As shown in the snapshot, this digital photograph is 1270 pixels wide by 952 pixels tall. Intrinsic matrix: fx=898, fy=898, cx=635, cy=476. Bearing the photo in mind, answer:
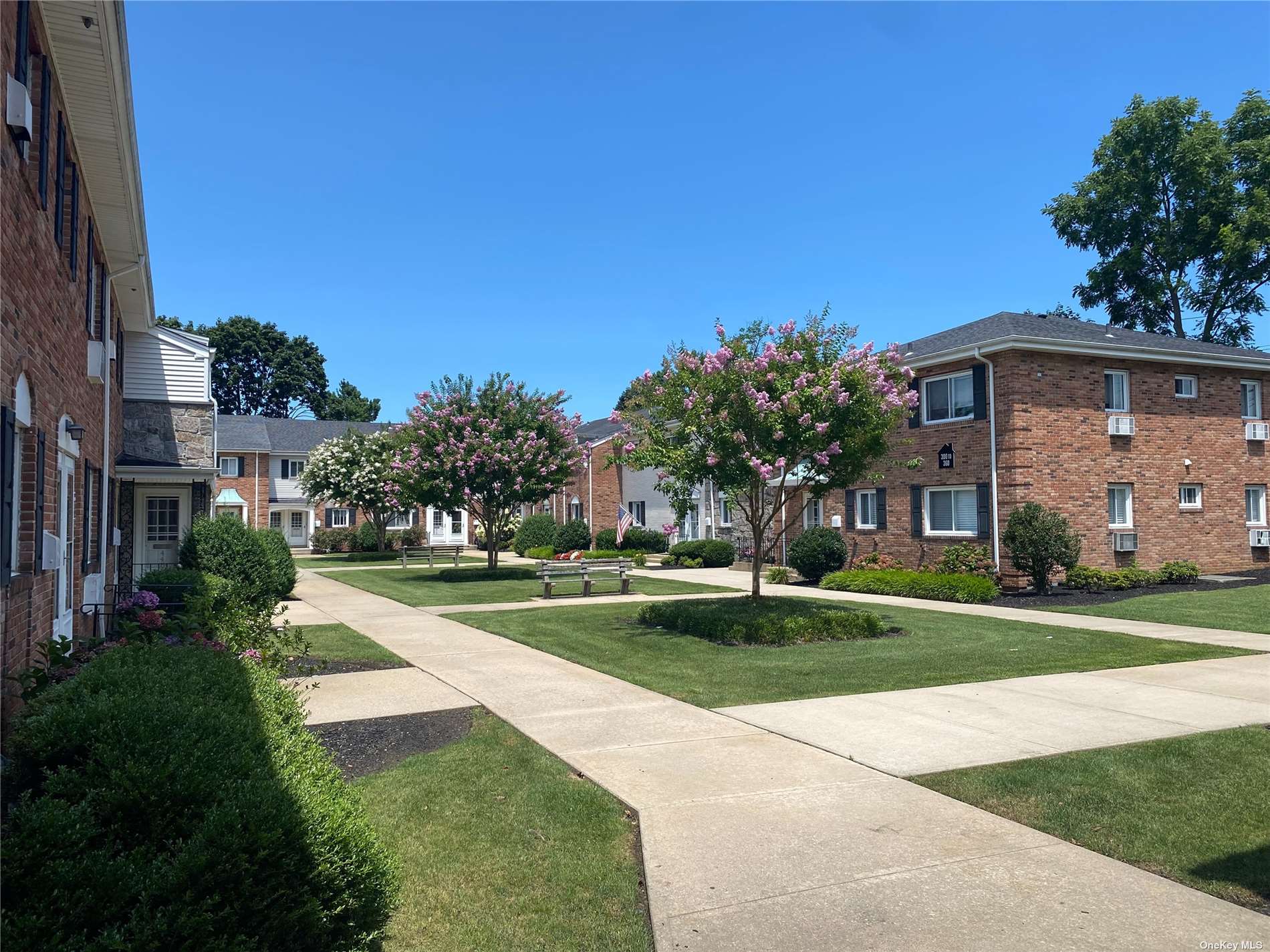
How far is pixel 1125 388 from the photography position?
22.0 metres

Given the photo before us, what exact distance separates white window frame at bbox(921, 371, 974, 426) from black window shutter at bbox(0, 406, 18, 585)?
1975 cm

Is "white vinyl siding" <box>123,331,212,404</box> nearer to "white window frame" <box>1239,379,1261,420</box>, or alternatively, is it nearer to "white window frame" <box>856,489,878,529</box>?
"white window frame" <box>856,489,878,529</box>

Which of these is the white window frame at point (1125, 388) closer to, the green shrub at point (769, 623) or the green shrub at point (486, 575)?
the green shrub at point (769, 623)

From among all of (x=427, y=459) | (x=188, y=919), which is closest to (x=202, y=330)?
(x=427, y=459)

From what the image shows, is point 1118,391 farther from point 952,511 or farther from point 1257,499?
point 1257,499

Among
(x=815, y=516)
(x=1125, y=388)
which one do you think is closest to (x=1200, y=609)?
(x=1125, y=388)

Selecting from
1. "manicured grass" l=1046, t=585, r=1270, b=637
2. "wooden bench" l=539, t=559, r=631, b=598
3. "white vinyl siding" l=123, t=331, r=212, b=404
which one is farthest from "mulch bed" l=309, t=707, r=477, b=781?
"white vinyl siding" l=123, t=331, r=212, b=404

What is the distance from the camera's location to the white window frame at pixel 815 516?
86.8ft

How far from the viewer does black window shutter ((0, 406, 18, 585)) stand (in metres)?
5.07

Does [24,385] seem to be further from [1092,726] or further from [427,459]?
[427,459]

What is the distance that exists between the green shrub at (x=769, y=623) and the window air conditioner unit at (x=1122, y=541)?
33.1ft

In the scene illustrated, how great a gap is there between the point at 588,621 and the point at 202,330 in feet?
217

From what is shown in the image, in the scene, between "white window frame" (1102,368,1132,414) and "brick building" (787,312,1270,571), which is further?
"white window frame" (1102,368,1132,414)

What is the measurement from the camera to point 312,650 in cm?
1230
